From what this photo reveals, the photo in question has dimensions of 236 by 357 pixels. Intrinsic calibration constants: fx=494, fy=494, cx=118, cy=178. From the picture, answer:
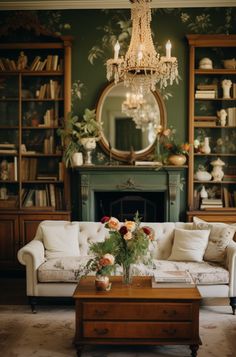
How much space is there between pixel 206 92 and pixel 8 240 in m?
3.14

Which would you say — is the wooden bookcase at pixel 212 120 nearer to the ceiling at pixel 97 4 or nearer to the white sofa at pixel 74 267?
the ceiling at pixel 97 4

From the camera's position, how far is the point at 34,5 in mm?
6395

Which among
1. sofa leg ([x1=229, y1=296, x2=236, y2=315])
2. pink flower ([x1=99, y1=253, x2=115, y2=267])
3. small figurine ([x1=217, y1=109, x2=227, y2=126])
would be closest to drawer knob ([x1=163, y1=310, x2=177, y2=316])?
pink flower ([x1=99, y1=253, x2=115, y2=267])

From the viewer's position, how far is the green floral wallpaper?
21.0 ft

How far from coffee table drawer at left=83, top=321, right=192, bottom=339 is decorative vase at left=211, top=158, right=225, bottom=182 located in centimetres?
298

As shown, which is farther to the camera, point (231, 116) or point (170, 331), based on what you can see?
point (231, 116)

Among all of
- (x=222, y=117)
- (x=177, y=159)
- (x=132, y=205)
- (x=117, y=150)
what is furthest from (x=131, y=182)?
(x=222, y=117)

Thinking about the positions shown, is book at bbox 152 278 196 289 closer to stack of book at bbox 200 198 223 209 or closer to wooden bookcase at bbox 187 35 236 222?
wooden bookcase at bbox 187 35 236 222

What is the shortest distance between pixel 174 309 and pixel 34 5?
14.7 feet

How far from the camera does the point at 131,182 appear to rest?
623cm

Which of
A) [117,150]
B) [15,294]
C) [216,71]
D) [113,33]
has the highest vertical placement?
[113,33]

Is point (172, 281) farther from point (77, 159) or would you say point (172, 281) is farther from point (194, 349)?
point (77, 159)

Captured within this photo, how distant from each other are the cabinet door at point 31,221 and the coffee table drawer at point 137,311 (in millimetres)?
2603

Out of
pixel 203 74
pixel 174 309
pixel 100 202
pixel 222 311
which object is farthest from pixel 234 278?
pixel 203 74
